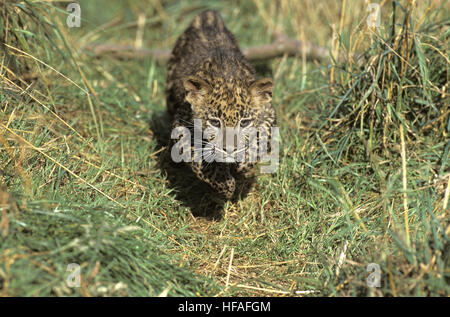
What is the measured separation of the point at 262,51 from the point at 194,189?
125 inches

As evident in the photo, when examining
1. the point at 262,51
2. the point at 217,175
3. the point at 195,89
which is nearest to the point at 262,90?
the point at 195,89

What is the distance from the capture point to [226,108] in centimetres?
574

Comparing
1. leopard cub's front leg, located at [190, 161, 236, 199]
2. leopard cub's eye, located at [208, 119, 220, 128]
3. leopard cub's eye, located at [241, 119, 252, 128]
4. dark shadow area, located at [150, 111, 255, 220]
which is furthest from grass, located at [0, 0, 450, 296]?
leopard cub's eye, located at [208, 119, 220, 128]

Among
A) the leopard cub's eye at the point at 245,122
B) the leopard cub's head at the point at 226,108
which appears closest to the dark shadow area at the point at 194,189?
the leopard cub's head at the point at 226,108

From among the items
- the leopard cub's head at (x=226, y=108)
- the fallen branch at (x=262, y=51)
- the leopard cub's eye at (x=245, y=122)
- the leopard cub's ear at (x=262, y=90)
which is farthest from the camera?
the fallen branch at (x=262, y=51)

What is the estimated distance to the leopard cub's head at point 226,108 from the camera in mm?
5695

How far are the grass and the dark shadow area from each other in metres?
0.02

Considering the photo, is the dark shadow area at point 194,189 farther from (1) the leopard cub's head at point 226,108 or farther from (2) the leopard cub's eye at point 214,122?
(2) the leopard cub's eye at point 214,122

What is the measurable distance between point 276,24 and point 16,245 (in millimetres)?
6892

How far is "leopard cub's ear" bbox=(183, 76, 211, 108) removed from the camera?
232 inches

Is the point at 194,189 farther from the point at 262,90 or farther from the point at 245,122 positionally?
the point at 262,90

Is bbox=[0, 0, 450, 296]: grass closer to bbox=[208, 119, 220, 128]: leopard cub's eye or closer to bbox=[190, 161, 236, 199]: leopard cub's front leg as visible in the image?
bbox=[190, 161, 236, 199]: leopard cub's front leg

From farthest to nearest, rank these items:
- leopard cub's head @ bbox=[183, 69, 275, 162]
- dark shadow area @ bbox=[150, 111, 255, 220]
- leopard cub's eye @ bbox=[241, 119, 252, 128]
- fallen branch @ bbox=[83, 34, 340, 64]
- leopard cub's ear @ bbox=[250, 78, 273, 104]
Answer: fallen branch @ bbox=[83, 34, 340, 64], dark shadow area @ bbox=[150, 111, 255, 220], leopard cub's ear @ bbox=[250, 78, 273, 104], leopard cub's eye @ bbox=[241, 119, 252, 128], leopard cub's head @ bbox=[183, 69, 275, 162]

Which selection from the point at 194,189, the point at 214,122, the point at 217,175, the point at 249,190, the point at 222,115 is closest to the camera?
the point at 222,115
